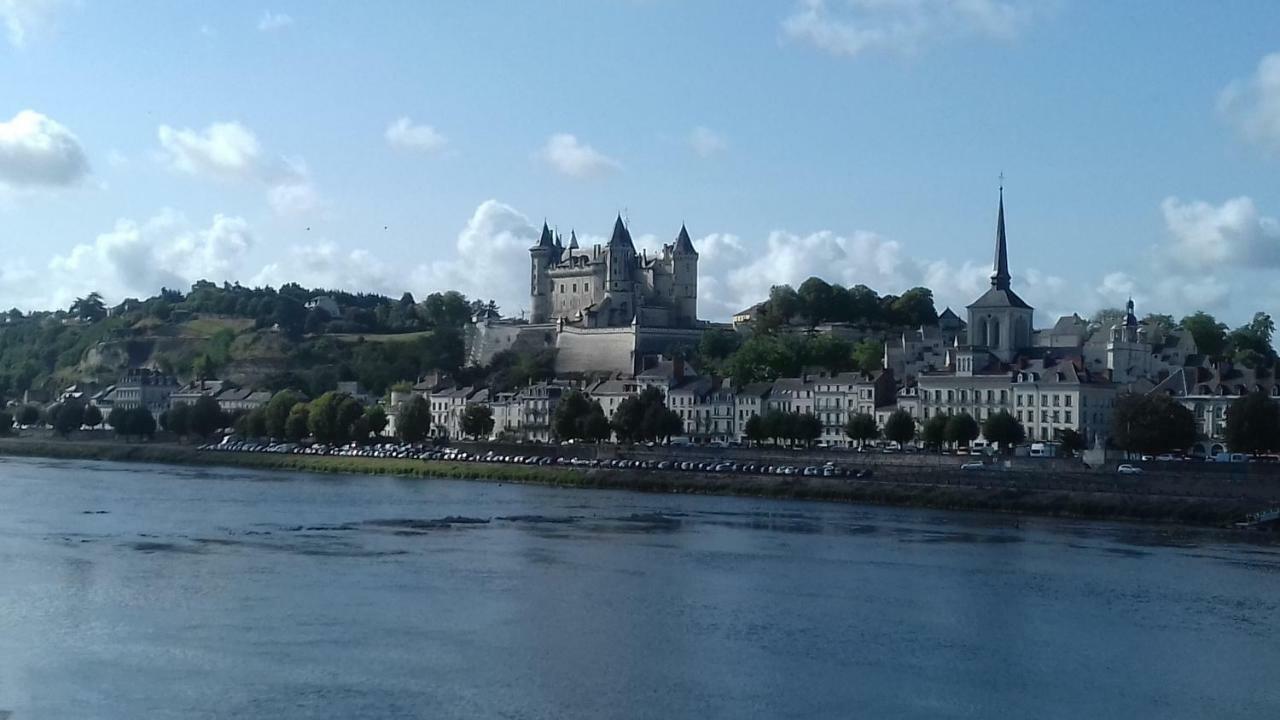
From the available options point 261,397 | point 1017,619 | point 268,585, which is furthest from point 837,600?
point 261,397

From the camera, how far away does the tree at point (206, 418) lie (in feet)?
270

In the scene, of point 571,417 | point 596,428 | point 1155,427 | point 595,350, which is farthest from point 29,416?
point 1155,427

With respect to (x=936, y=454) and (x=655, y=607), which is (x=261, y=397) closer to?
(x=936, y=454)

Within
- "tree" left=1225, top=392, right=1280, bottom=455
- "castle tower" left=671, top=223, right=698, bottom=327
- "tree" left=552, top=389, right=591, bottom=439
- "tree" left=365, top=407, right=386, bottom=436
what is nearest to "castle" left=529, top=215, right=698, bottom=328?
"castle tower" left=671, top=223, right=698, bottom=327

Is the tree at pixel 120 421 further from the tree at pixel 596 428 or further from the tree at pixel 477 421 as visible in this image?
the tree at pixel 596 428

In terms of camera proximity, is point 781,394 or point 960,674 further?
point 781,394

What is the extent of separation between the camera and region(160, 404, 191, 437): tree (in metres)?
83.4

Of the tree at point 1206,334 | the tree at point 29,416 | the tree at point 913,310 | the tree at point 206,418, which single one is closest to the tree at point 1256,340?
the tree at point 1206,334

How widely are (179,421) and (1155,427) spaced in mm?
52299

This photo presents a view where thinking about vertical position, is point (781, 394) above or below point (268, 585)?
above

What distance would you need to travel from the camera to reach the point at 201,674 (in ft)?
68.7

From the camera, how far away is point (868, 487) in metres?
49.7

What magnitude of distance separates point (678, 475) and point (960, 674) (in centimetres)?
3355

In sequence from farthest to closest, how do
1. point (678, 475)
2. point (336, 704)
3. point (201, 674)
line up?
point (678, 475) < point (201, 674) < point (336, 704)
